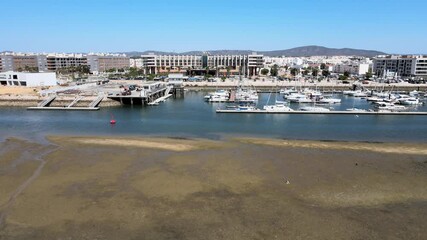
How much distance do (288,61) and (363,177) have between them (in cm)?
16609

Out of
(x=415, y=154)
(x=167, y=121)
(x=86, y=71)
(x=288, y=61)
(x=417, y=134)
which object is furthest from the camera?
(x=288, y=61)

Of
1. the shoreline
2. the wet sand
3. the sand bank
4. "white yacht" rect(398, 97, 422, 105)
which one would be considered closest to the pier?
the shoreline

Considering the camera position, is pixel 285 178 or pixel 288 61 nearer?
pixel 285 178

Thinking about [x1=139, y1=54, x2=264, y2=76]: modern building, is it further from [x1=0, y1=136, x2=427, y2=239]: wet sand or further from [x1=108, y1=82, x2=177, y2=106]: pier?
[x1=0, y1=136, x2=427, y2=239]: wet sand

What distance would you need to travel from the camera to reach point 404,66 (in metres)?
89.2

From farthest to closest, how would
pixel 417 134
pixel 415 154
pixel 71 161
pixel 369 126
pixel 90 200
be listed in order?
pixel 369 126 < pixel 417 134 < pixel 415 154 < pixel 71 161 < pixel 90 200

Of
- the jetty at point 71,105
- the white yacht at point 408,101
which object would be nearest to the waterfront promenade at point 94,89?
the jetty at point 71,105

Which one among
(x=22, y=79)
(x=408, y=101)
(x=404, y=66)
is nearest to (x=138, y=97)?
(x=22, y=79)

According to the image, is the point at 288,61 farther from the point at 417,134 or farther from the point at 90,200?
the point at 90,200

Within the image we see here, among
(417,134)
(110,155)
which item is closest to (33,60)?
(110,155)

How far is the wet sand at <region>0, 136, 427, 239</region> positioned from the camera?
11016 mm

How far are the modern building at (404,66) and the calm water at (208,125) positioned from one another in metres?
56.0

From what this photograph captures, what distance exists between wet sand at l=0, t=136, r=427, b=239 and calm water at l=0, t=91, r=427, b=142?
426cm

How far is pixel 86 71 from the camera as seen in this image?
10038 cm
